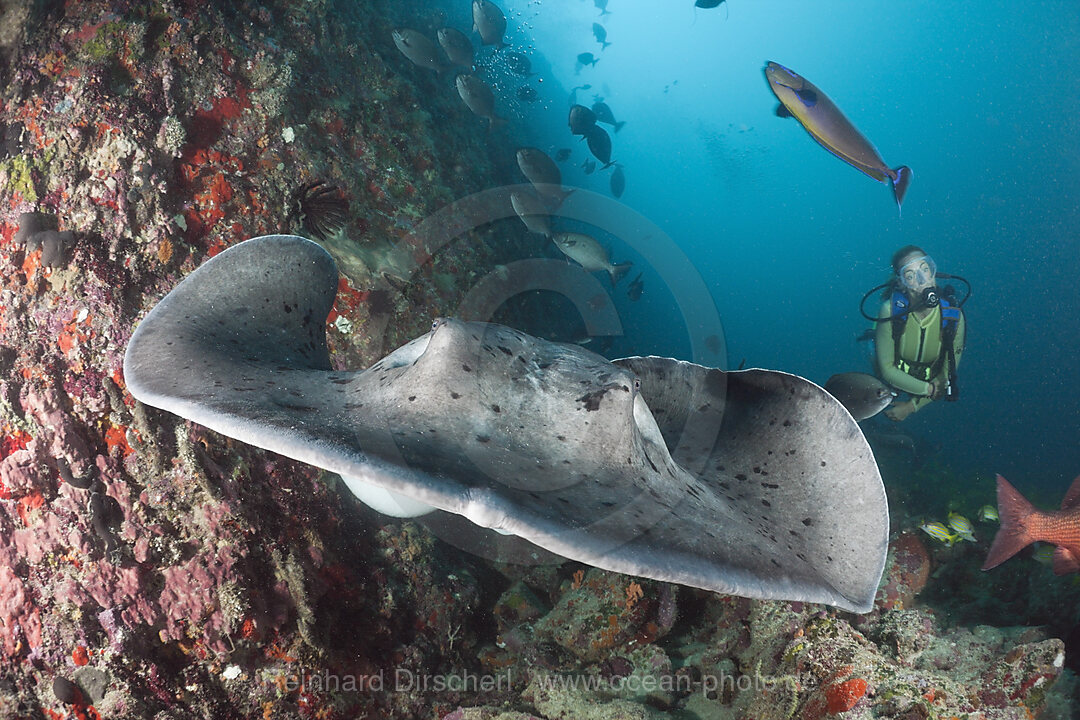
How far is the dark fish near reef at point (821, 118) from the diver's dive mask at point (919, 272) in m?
4.16

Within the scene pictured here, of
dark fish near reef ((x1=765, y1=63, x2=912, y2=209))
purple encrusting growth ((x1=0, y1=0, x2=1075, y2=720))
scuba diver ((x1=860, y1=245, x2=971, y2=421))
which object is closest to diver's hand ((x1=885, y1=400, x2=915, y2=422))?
scuba diver ((x1=860, y1=245, x2=971, y2=421))

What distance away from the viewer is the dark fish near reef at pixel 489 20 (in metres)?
9.18

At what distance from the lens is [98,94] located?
3207 millimetres

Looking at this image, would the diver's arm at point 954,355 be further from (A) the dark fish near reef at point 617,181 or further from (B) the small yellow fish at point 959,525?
(A) the dark fish near reef at point 617,181

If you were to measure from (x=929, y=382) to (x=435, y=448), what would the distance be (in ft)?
29.6

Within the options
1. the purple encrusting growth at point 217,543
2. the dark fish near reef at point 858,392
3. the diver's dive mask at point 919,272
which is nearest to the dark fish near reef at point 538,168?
the purple encrusting growth at point 217,543

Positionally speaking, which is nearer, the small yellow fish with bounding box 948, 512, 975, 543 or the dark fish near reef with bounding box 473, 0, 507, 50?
the small yellow fish with bounding box 948, 512, 975, 543

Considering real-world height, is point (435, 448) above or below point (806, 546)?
below

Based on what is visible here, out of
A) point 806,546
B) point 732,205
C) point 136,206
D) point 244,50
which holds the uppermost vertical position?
point 732,205

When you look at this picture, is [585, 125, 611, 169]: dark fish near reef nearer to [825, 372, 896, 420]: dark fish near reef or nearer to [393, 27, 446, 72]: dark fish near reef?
[393, 27, 446, 72]: dark fish near reef

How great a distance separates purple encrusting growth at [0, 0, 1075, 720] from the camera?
2.56m

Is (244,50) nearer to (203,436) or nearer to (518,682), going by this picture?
(203,436)

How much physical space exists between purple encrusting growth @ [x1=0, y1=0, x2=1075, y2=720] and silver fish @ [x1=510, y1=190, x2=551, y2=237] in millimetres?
4225

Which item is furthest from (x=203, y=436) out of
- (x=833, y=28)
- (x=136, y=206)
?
(x=833, y=28)
